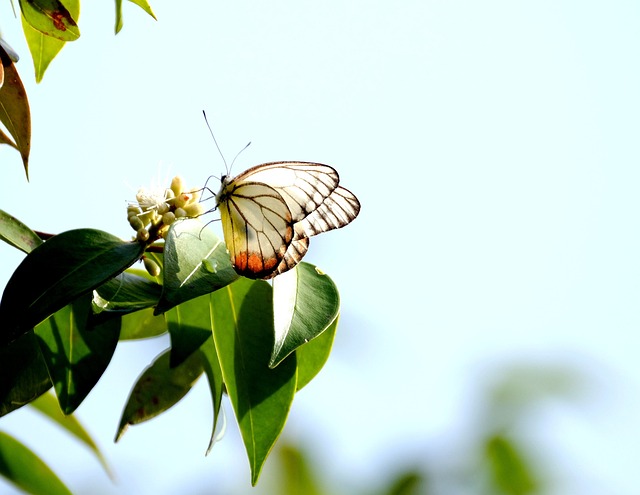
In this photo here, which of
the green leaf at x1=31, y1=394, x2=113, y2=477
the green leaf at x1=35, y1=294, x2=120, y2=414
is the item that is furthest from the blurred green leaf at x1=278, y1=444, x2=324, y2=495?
the green leaf at x1=31, y1=394, x2=113, y2=477

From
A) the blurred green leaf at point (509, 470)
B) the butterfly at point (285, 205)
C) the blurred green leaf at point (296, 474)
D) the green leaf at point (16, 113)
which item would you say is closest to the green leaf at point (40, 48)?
the green leaf at point (16, 113)

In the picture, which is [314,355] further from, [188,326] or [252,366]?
[188,326]

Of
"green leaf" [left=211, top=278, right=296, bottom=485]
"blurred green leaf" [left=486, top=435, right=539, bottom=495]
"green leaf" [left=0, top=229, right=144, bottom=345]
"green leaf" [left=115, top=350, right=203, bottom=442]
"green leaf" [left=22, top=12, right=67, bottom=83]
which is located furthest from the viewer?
"green leaf" [left=115, top=350, right=203, bottom=442]

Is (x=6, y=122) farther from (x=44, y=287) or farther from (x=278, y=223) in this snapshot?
(x=278, y=223)

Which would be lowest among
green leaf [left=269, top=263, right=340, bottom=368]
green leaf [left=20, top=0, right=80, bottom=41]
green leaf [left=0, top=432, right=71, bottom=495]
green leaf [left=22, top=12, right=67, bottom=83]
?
green leaf [left=0, top=432, right=71, bottom=495]

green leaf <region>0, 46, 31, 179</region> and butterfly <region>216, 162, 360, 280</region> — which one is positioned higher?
green leaf <region>0, 46, 31, 179</region>

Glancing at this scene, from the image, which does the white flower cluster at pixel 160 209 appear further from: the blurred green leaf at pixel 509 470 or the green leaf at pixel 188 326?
the blurred green leaf at pixel 509 470

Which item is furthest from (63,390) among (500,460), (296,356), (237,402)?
(500,460)

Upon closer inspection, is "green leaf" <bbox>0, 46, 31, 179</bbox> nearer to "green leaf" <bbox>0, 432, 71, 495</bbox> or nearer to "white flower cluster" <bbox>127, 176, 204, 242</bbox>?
"white flower cluster" <bbox>127, 176, 204, 242</bbox>
